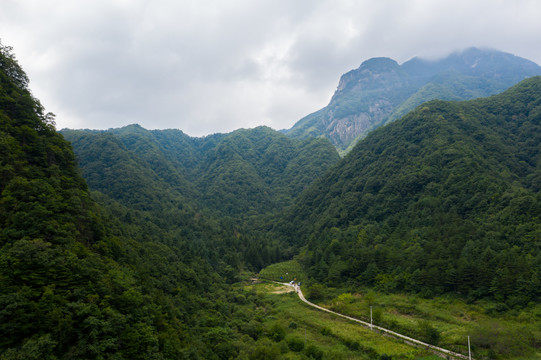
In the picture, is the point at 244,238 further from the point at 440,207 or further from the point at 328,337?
the point at 328,337

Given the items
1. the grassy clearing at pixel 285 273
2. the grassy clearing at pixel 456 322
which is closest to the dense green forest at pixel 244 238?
the grassy clearing at pixel 456 322

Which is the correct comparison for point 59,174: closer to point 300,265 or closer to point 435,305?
point 435,305

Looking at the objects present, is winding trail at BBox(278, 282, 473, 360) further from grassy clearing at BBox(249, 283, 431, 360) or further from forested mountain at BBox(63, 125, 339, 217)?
forested mountain at BBox(63, 125, 339, 217)

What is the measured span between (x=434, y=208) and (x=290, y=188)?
11777 cm

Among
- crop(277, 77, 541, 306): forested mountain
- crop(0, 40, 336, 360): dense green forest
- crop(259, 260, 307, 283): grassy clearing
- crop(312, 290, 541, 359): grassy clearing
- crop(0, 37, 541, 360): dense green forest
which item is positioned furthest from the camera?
crop(259, 260, 307, 283): grassy clearing

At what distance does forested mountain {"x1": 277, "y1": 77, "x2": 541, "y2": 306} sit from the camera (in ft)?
184

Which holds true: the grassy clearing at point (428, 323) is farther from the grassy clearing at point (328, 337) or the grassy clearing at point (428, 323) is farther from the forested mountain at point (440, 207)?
the forested mountain at point (440, 207)

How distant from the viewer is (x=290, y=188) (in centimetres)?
19338

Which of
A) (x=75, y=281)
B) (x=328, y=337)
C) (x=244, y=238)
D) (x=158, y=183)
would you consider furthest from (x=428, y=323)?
(x=158, y=183)

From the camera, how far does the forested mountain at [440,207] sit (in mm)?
56125

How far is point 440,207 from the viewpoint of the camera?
78.5 meters

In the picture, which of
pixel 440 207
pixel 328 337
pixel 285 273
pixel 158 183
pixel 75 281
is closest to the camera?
pixel 75 281

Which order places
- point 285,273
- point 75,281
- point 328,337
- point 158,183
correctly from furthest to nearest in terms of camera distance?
point 158,183
point 285,273
point 328,337
point 75,281

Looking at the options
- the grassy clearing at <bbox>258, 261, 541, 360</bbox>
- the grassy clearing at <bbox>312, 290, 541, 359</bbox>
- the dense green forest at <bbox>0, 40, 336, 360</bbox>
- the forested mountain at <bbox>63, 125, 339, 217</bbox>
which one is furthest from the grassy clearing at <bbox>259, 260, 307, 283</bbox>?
the forested mountain at <bbox>63, 125, 339, 217</bbox>
